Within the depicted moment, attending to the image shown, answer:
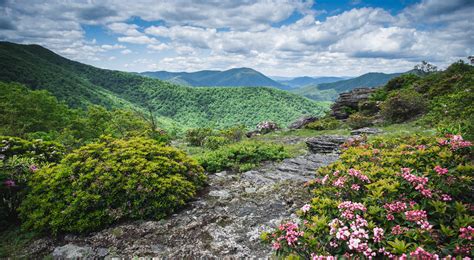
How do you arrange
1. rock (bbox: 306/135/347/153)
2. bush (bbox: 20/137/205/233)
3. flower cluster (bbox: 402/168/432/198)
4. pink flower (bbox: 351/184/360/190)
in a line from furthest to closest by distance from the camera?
rock (bbox: 306/135/347/153) → bush (bbox: 20/137/205/233) → pink flower (bbox: 351/184/360/190) → flower cluster (bbox: 402/168/432/198)

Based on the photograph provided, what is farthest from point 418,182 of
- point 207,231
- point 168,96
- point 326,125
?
point 168,96

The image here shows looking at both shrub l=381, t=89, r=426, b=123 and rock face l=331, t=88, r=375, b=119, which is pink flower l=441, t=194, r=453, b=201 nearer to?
shrub l=381, t=89, r=426, b=123

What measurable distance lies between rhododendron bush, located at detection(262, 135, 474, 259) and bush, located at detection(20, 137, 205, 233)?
2888 millimetres

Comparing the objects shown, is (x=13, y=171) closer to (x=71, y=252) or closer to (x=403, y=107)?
(x=71, y=252)

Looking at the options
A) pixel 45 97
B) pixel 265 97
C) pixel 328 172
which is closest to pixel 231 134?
pixel 328 172

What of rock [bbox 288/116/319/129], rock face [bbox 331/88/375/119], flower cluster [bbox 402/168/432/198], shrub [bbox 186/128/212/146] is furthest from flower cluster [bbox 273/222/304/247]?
rock face [bbox 331/88/375/119]

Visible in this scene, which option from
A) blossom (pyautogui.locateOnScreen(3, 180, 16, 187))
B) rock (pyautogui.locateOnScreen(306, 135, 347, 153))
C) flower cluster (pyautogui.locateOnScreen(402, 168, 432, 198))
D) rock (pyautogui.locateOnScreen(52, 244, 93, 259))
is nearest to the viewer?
flower cluster (pyautogui.locateOnScreen(402, 168, 432, 198))

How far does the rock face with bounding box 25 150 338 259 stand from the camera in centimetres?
379

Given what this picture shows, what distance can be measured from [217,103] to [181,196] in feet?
388

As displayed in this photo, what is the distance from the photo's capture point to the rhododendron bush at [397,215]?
2234 millimetres

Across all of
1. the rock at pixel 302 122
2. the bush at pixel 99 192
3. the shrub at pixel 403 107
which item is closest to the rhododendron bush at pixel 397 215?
the bush at pixel 99 192

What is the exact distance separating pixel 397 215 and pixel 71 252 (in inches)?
186

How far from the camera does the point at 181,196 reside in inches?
201

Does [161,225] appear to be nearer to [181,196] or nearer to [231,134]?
[181,196]
